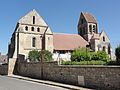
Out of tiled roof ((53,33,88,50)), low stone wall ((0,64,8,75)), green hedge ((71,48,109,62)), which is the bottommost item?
low stone wall ((0,64,8,75))

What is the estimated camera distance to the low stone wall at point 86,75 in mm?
16016

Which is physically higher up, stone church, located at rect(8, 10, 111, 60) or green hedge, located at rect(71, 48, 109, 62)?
stone church, located at rect(8, 10, 111, 60)

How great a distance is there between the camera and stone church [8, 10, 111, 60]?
5984cm

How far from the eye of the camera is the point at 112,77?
16031 mm

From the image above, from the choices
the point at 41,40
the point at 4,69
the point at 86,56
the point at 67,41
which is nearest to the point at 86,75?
the point at 86,56

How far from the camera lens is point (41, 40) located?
63.1 meters

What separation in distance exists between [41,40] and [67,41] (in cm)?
830

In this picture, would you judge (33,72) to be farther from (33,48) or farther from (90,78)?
(33,48)

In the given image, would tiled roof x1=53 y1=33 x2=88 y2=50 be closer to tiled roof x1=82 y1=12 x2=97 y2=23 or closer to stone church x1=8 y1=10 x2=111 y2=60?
stone church x1=8 y1=10 x2=111 y2=60

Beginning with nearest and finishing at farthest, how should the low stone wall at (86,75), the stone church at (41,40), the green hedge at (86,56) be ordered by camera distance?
the low stone wall at (86,75)
the green hedge at (86,56)
the stone church at (41,40)

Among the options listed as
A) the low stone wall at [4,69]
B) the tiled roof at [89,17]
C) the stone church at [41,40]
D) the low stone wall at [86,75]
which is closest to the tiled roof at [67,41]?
the stone church at [41,40]

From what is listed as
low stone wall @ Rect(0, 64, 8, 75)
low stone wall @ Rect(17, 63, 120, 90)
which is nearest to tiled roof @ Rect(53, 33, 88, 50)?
low stone wall @ Rect(0, 64, 8, 75)

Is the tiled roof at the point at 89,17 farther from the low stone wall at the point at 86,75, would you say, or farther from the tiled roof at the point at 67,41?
the low stone wall at the point at 86,75

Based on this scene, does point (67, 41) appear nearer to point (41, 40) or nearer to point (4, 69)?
point (41, 40)
